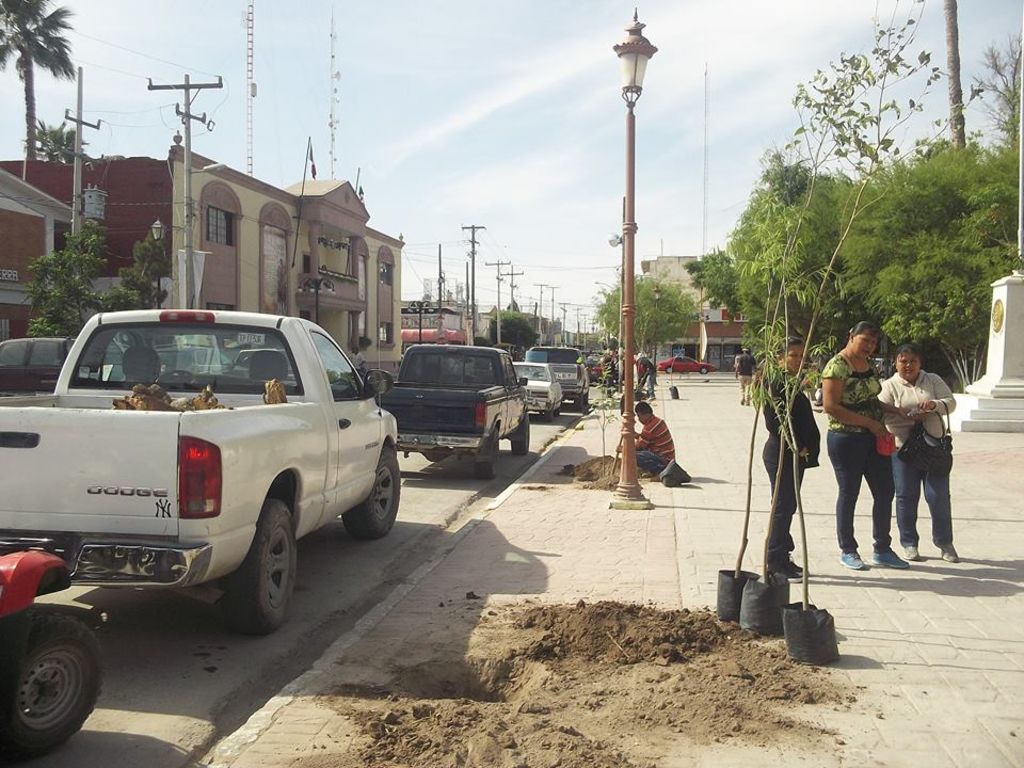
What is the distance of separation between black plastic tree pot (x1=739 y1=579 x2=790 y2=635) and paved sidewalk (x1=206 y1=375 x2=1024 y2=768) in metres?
0.39

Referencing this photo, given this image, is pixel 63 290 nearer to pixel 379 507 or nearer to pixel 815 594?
pixel 379 507

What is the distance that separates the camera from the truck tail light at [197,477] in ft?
15.1

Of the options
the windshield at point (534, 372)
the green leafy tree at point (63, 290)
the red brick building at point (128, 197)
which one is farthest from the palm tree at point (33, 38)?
the windshield at point (534, 372)

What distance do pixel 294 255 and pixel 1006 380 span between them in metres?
33.1

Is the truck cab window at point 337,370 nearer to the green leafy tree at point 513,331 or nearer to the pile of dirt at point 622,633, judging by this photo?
the pile of dirt at point 622,633

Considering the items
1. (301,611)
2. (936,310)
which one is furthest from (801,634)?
(936,310)

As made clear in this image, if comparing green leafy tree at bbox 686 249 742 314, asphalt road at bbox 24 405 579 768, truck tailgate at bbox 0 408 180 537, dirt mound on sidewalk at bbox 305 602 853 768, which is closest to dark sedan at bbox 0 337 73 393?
asphalt road at bbox 24 405 579 768

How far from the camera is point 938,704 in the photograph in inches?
168

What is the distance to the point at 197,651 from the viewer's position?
5363 millimetres

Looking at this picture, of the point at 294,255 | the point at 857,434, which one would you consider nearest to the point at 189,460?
the point at 857,434

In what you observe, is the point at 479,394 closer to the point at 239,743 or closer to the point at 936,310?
the point at 239,743

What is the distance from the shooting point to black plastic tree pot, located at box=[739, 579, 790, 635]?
529 centimetres

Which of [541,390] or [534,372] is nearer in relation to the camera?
[541,390]

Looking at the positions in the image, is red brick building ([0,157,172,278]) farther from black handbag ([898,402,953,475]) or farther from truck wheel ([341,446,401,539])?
black handbag ([898,402,953,475])
